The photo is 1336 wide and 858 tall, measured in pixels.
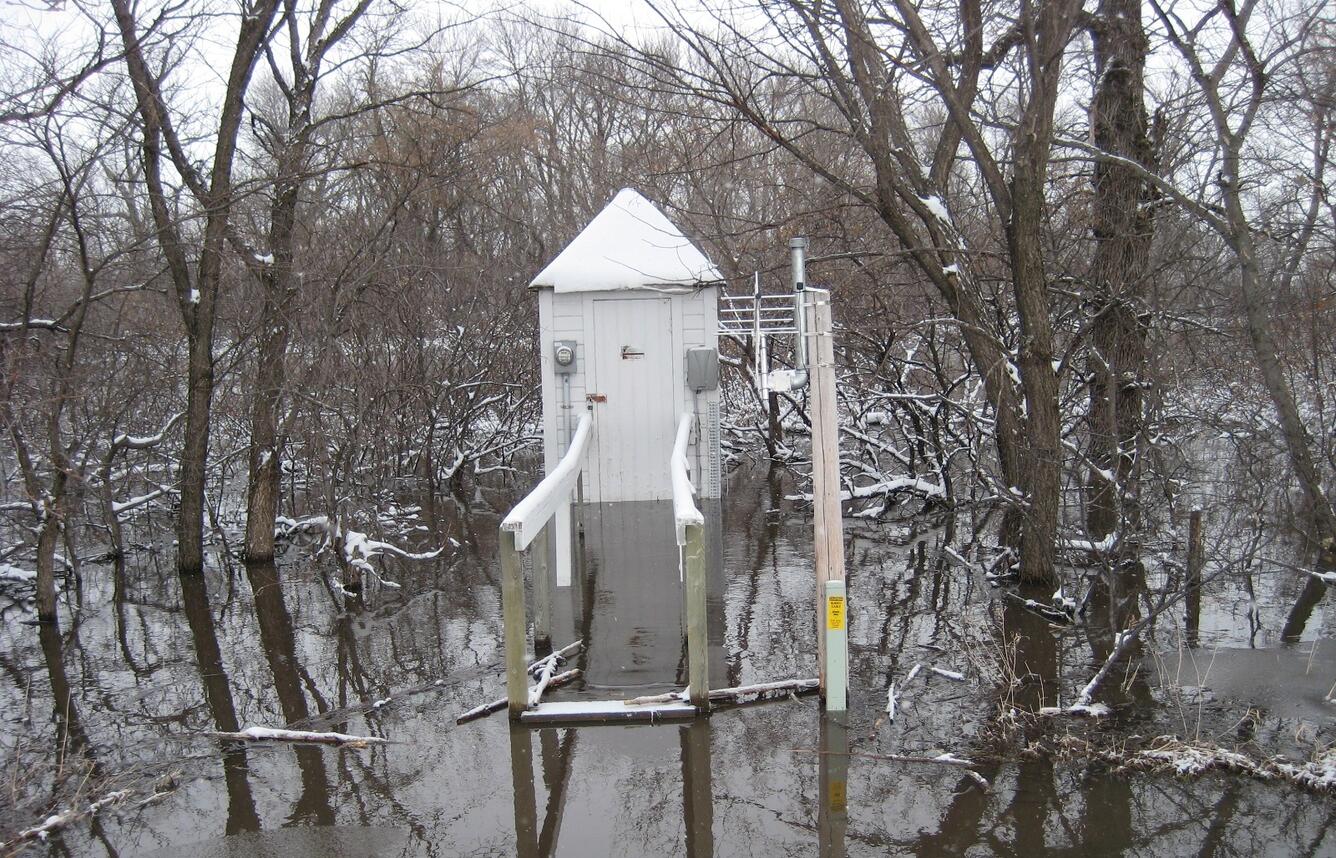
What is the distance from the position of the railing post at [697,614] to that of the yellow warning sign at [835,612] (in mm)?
671

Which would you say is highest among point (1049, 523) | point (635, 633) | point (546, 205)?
point (546, 205)

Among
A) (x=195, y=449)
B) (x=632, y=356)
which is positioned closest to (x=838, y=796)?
(x=632, y=356)

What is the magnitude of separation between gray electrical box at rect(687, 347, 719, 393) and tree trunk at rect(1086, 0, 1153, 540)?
3330 mm

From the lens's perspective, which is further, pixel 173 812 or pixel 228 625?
pixel 228 625

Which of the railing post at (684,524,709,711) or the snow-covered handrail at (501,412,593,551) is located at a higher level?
the snow-covered handrail at (501,412,593,551)

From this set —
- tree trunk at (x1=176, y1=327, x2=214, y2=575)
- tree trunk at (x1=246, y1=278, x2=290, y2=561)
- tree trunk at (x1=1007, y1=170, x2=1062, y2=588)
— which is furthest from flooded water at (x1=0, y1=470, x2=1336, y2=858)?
tree trunk at (x1=246, y1=278, x2=290, y2=561)

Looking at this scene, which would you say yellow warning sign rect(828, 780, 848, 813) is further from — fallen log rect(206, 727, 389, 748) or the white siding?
the white siding

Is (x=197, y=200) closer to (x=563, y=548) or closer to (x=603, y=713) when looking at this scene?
(x=563, y=548)

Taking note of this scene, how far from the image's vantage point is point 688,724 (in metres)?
5.85

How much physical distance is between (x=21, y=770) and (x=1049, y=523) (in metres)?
7.21

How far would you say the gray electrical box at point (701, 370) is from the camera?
337 inches

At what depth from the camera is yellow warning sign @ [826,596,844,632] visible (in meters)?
5.63

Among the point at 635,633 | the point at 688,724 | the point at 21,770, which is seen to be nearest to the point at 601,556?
the point at 635,633

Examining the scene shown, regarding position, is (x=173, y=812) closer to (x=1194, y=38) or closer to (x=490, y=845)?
(x=490, y=845)
